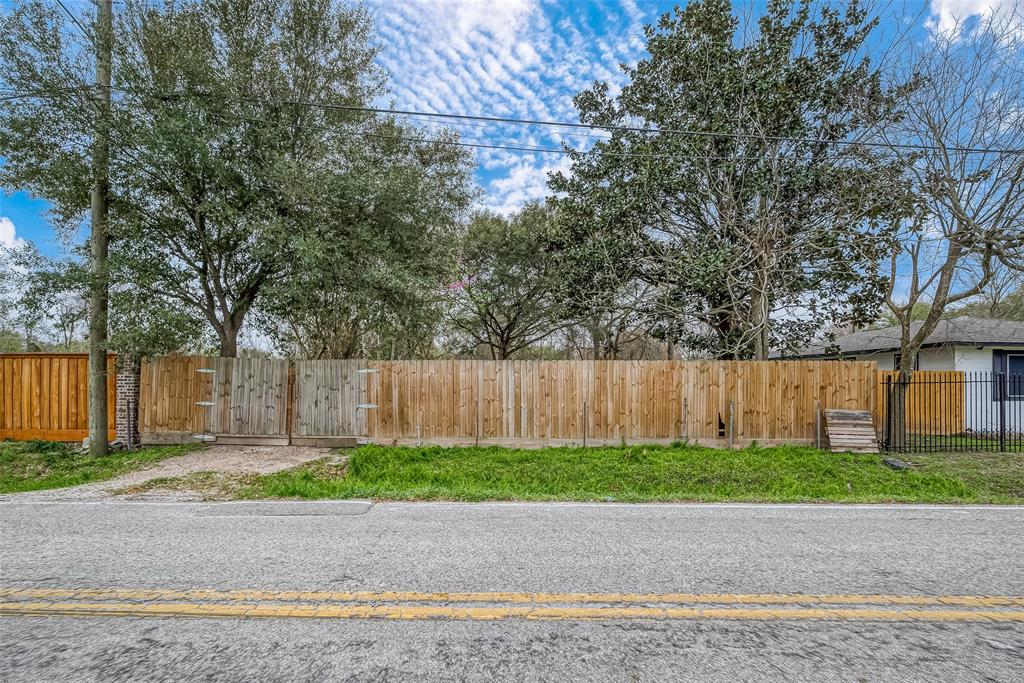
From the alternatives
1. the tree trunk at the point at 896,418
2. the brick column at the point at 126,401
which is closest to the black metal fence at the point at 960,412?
the tree trunk at the point at 896,418

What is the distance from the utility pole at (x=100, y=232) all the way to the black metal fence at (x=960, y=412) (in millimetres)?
15492

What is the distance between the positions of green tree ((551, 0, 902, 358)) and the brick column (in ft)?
35.3

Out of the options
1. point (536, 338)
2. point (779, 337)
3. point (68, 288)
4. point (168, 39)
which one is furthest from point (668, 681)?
point (536, 338)

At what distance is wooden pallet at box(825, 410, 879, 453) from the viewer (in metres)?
9.53

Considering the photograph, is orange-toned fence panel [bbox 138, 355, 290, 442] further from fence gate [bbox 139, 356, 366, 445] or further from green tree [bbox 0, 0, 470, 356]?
green tree [bbox 0, 0, 470, 356]

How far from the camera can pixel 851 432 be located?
9633mm

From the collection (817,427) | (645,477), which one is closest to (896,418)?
(817,427)

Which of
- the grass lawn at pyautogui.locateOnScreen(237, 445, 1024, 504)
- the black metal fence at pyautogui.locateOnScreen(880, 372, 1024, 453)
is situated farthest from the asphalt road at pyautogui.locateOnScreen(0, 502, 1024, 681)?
the black metal fence at pyautogui.locateOnScreen(880, 372, 1024, 453)

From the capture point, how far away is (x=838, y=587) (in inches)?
130

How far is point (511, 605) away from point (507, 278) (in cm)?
1526

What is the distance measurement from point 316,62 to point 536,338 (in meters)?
11.9

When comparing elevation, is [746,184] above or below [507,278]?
above

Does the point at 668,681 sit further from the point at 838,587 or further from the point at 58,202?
the point at 58,202

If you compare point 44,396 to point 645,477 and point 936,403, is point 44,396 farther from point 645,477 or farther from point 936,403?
point 936,403
